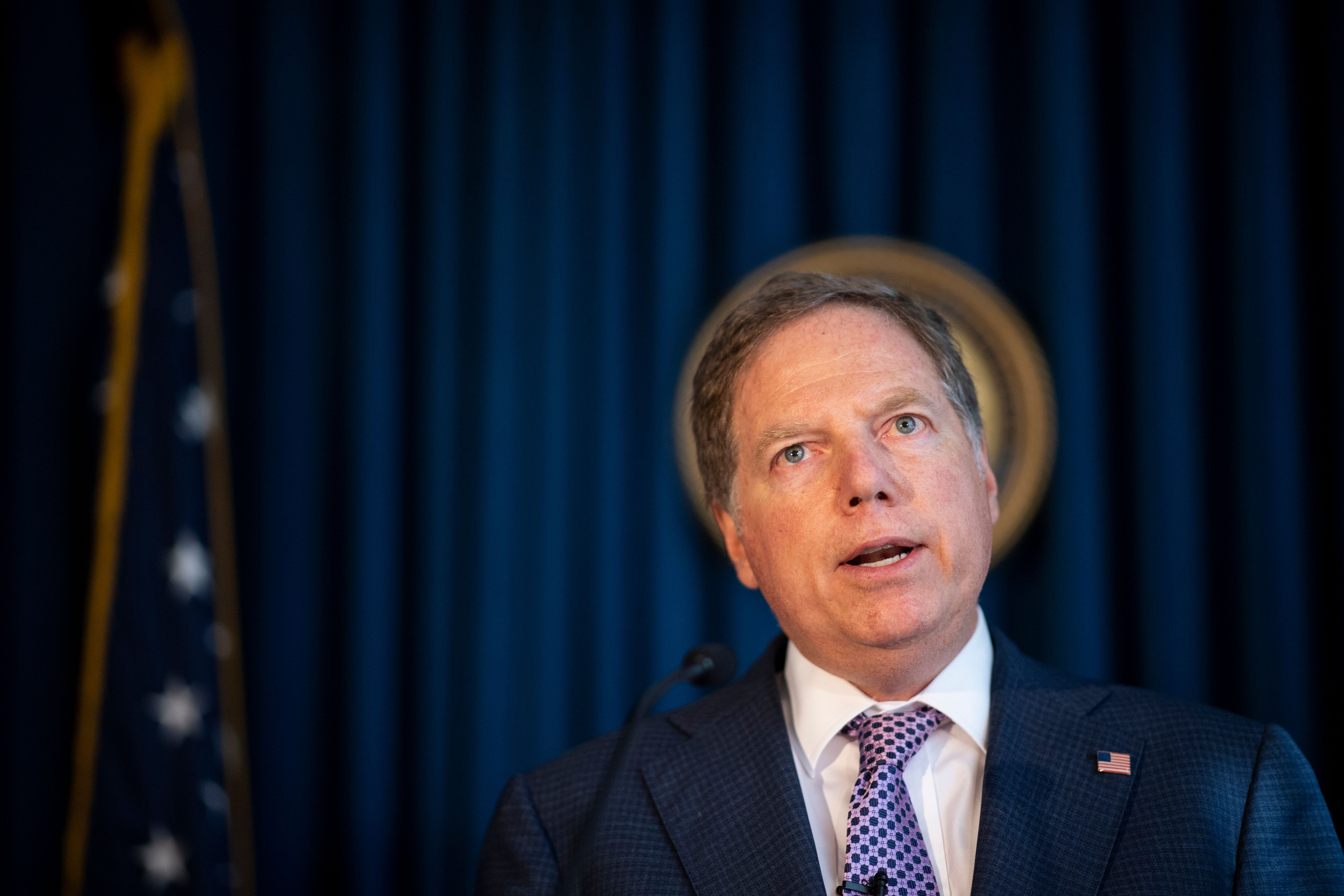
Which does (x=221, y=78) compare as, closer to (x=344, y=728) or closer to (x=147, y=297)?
(x=147, y=297)

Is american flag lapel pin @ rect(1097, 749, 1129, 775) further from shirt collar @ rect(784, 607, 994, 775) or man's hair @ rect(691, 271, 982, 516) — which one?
man's hair @ rect(691, 271, 982, 516)

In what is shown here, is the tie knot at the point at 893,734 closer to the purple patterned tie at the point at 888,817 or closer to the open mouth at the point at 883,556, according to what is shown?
the purple patterned tie at the point at 888,817

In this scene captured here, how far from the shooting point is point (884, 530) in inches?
56.6

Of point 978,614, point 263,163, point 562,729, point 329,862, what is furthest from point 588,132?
point 329,862

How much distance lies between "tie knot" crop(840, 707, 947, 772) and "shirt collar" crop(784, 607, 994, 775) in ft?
0.04

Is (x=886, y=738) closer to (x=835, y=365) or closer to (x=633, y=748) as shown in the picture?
(x=633, y=748)

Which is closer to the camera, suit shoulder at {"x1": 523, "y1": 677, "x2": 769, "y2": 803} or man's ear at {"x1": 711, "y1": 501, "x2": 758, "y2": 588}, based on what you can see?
suit shoulder at {"x1": 523, "y1": 677, "x2": 769, "y2": 803}

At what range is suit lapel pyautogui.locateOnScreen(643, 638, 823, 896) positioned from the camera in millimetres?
1444

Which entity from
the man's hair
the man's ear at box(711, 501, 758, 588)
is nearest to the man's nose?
the man's hair

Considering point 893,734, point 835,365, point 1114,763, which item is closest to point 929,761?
point 893,734

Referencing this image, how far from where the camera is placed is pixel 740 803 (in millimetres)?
1528

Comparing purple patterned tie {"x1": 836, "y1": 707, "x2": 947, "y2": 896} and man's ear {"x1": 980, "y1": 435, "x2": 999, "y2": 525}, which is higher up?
man's ear {"x1": 980, "y1": 435, "x2": 999, "y2": 525}

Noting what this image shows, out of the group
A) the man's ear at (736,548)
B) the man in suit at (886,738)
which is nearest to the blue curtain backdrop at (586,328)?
the man's ear at (736,548)

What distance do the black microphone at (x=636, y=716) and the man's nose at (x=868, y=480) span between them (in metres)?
0.28
